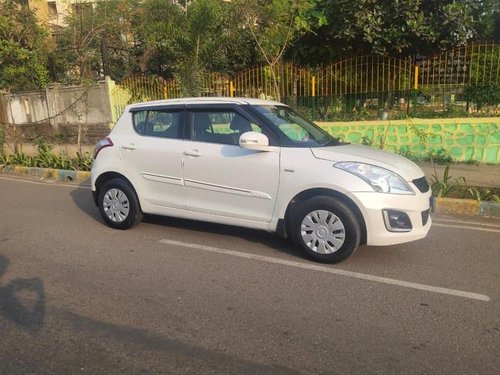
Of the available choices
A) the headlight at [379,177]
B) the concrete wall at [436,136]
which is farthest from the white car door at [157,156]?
the concrete wall at [436,136]

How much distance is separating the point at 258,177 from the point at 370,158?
1.12 m

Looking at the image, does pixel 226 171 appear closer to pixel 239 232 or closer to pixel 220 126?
pixel 220 126

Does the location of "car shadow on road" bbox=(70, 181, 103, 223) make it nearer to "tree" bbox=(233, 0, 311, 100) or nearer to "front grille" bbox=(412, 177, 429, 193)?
"front grille" bbox=(412, 177, 429, 193)

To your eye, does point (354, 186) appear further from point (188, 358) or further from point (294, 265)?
point (188, 358)

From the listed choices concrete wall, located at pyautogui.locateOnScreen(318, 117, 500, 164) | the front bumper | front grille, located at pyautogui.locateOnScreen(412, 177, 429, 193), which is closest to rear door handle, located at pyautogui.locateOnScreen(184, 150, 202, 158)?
the front bumper

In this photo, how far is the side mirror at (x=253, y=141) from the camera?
4754 millimetres

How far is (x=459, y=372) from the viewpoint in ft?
9.64

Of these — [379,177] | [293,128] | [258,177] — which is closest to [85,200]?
[258,177]

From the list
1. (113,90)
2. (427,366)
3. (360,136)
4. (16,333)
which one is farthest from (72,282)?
(113,90)

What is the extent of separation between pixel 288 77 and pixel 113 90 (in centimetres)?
581

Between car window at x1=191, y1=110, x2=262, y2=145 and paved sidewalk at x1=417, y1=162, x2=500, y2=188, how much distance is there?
394cm

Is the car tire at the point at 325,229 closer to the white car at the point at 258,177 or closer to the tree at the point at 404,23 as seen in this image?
the white car at the point at 258,177

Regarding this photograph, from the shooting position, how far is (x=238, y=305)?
3.88m

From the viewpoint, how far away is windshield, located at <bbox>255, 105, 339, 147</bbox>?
16.5 ft
